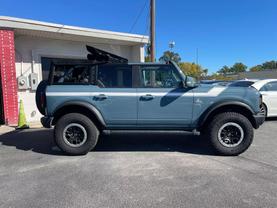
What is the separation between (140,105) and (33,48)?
6.29 m

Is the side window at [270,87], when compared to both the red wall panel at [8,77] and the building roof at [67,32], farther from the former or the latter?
the red wall panel at [8,77]

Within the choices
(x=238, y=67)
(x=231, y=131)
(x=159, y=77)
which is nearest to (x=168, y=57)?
(x=159, y=77)

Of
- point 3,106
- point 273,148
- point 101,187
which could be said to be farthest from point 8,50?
point 273,148

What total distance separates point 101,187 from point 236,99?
3241 millimetres

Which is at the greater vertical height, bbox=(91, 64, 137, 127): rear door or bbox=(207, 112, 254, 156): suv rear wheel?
bbox=(91, 64, 137, 127): rear door

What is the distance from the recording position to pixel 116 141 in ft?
23.3

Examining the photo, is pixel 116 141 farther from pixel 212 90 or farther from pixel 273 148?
pixel 273 148

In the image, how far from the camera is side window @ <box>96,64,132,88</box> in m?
5.81

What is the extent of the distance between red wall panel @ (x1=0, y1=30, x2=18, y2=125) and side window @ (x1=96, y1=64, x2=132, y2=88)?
4.49m

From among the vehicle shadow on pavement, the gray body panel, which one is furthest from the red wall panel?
the gray body panel

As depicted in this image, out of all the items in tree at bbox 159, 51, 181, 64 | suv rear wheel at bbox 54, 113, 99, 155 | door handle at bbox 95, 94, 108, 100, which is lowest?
suv rear wheel at bbox 54, 113, 99, 155

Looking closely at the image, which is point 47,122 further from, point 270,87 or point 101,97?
point 270,87

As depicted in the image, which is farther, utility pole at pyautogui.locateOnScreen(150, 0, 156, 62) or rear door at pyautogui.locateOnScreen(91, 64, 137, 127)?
utility pole at pyautogui.locateOnScreen(150, 0, 156, 62)

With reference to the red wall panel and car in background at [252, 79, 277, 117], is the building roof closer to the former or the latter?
the red wall panel
